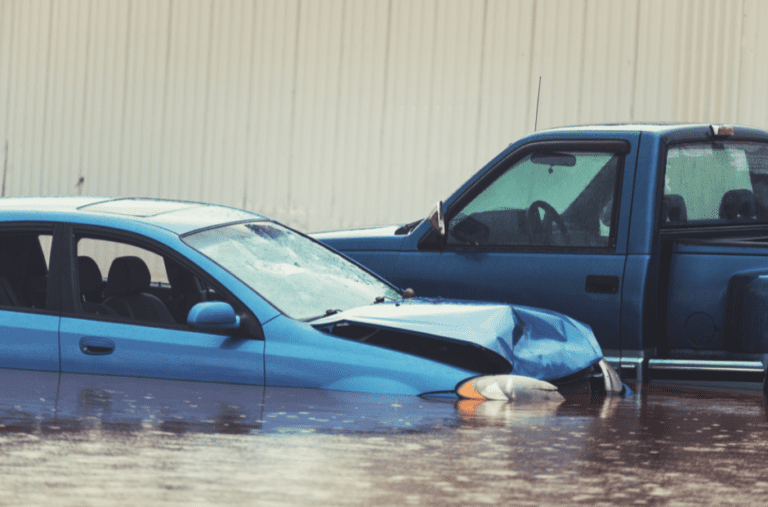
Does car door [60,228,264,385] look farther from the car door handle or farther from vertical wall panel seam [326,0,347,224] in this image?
vertical wall panel seam [326,0,347,224]

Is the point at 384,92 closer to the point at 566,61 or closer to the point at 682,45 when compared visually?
the point at 566,61

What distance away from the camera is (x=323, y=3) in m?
15.9

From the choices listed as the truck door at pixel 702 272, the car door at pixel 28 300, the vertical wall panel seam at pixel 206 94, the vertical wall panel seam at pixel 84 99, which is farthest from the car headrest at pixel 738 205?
the vertical wall panel seam at pixel 84 99

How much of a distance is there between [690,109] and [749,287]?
867cm

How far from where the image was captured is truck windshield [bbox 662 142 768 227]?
6.27m

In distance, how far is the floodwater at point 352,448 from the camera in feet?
10.7

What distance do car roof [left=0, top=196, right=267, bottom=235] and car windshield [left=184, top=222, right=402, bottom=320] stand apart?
113mm

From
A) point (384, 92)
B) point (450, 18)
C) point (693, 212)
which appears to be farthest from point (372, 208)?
point (693, 212)

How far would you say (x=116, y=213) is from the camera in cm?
542

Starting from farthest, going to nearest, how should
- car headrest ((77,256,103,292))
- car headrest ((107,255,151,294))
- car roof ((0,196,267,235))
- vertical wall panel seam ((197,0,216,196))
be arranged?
vertical wall panel seam ((197,0,216,196)) → car headrest ((107,255,151,294)) → car headrest ((77,256,103,292)) → car roof ((0,196,267,235))

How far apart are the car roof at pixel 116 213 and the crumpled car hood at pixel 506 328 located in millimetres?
977

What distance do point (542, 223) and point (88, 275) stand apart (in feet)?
8.27

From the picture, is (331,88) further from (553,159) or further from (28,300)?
(28,300)

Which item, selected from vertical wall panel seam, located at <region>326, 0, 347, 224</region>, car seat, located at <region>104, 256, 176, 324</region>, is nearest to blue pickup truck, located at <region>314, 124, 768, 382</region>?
car seat, located at <region>104, 256, 176, 324</region>
